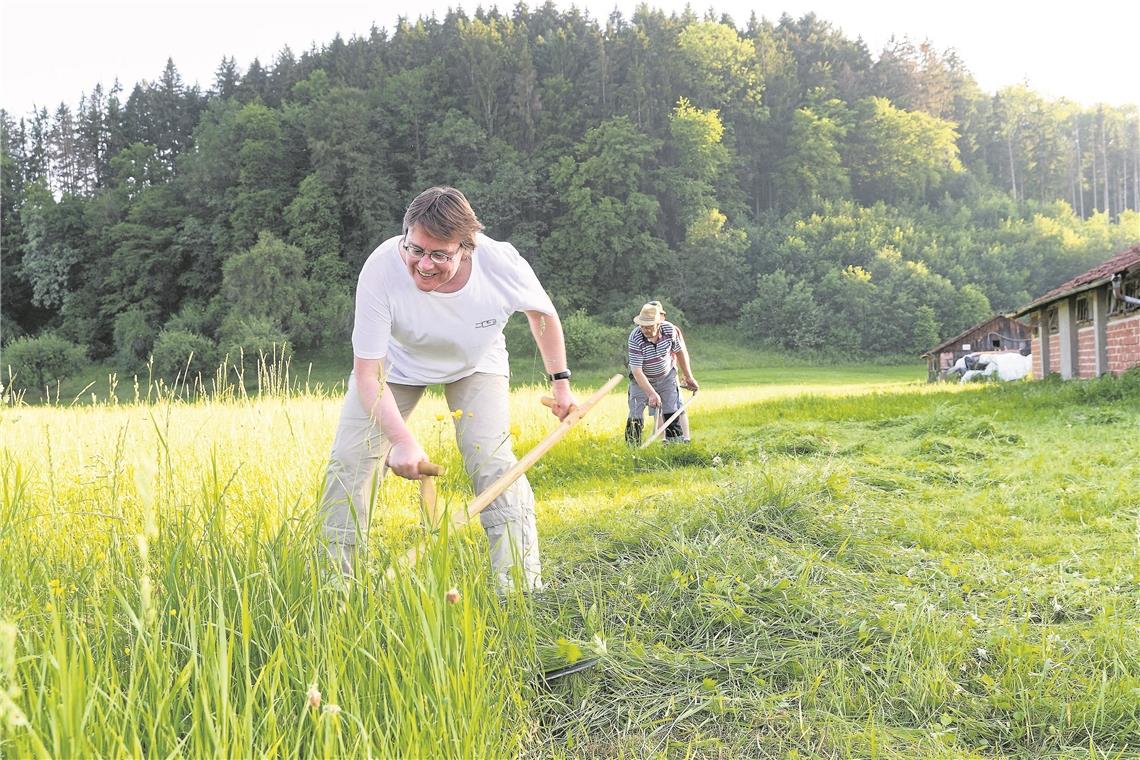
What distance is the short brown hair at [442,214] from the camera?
3125 millimetres

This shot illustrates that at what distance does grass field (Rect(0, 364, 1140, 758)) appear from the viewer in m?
1.94

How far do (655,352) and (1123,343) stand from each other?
44.4 ft

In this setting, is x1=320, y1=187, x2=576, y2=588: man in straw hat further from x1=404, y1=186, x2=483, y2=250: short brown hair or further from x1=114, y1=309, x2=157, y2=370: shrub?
x1=114, y1=309, x2=157, y2=370: shrub

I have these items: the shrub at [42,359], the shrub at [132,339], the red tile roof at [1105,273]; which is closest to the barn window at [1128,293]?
the red tile roof at [1105,273]

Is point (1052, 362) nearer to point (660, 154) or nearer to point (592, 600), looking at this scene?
point (592, 600)

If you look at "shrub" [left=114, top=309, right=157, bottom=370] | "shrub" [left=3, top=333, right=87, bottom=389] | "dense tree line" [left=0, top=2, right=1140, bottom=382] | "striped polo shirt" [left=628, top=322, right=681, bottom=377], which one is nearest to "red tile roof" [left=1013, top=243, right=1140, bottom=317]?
"striped polo shirt" [left=628, top=322, right=681, bottom=377]

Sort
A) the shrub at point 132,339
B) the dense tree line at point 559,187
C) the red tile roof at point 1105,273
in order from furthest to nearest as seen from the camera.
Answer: the dense tree line at point 559,187
the shrub at point 132,339
the red tile roof at point 1105,273

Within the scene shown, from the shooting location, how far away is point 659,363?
854cm

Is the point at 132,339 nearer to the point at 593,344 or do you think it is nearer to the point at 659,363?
the point at 593,344

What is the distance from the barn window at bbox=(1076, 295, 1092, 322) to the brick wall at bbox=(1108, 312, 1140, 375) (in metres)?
1.56

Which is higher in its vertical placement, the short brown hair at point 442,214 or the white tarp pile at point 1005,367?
the short brown hair at point 442,214

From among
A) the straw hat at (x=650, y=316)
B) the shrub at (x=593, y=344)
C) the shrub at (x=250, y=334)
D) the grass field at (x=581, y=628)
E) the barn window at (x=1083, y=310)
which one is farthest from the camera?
the shrub at (x=593, y=344)

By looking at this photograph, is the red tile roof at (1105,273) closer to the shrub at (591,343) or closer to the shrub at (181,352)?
the shrub at (591,343)

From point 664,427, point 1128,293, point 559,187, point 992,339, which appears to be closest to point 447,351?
point 664,427
